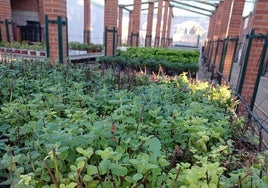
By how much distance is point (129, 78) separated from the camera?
3.35m

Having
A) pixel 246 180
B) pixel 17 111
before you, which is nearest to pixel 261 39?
pixel 246 180

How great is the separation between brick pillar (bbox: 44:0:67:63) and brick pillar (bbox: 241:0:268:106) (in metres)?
3.51

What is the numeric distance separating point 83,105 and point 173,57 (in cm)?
675

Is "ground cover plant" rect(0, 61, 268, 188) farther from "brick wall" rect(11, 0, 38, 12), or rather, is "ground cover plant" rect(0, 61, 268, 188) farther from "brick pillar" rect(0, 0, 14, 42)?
"brick wall" rect(11, 0, 38, 12)

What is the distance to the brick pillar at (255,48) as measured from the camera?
3902 mm

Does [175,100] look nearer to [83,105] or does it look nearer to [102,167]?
[83,105]

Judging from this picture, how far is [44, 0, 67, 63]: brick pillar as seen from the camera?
455 centimetres

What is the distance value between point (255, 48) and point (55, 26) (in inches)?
147

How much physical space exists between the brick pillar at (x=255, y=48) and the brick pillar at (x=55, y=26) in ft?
11.5

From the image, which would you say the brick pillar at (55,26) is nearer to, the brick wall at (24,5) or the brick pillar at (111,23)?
the brick pillar at (111,23)

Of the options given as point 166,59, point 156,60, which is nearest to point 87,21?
point 166,59

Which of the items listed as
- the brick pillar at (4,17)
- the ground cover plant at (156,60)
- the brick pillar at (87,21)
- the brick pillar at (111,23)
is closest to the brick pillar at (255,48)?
the ground cover plant at (156,60)

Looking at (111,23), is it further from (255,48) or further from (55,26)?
(255,48)

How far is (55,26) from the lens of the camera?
469 cm
